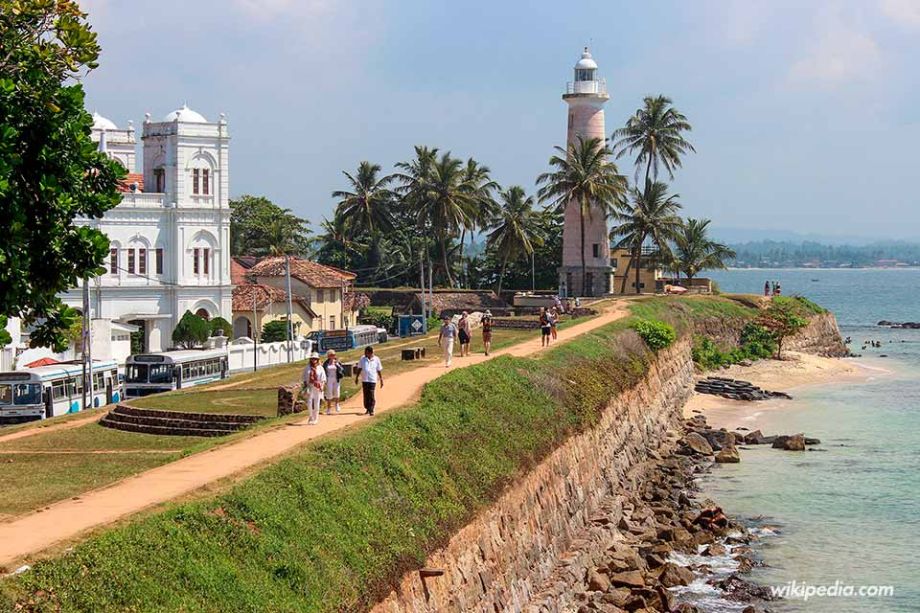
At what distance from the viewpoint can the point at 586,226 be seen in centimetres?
8419

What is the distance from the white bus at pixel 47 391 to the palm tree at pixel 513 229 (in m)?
44.9

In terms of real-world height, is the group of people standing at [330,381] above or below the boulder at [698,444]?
above

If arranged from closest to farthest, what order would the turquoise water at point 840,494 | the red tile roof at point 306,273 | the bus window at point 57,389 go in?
the turquoise water at point 840,494, the bus window at point 57,389, the red tile roof at point 306,273

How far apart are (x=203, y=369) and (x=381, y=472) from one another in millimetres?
28109

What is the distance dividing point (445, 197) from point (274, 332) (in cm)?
2316

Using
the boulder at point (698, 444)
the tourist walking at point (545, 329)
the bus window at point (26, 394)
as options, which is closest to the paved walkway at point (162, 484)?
the tourist walking at point (545, 329)

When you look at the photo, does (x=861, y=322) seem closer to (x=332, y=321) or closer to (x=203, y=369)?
(x=332, y=321)

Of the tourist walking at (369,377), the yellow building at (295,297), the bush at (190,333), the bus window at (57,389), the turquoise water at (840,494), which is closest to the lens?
the tourist walking at (369,377)

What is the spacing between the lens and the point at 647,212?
273ft

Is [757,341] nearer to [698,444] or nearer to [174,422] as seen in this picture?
[698,444]

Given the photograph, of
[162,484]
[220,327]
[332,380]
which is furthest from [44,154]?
[220,327]

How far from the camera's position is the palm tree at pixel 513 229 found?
87.6 m

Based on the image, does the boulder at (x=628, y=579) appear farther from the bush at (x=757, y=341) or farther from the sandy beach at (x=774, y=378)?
the bush at (x=757, y=341)

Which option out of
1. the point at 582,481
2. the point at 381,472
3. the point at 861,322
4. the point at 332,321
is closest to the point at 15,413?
the point at 582,481
